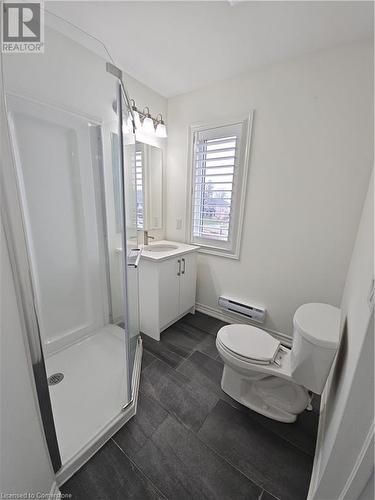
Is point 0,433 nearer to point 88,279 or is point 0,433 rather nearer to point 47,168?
point 88,279

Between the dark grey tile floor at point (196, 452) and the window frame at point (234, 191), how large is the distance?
1.23 metres

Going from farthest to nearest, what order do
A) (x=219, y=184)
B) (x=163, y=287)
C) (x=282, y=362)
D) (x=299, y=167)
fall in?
1. (x=219, y=184)
2. (x=163, y=287)
3. (x=299, y=167)
4. (x=282, y=362)

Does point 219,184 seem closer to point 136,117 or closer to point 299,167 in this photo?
point 299,167

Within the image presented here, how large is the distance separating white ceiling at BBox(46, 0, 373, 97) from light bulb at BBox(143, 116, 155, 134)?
395 mm

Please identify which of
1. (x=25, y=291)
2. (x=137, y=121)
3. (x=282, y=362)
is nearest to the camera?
(x=25, y=291)

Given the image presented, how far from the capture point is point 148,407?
4.23ft

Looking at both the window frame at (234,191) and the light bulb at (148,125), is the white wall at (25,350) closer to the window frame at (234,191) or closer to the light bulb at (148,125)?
the light bulb at (148,125)

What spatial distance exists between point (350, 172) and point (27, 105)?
Answer: 92.4 inches

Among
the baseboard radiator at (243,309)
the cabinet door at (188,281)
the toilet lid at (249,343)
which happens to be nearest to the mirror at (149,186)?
the cabinet door at (188,281)

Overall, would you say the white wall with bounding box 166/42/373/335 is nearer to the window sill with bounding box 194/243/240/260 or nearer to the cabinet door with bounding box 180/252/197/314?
the window sill with bounding box 194/243/240/260

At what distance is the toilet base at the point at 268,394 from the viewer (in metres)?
1.23

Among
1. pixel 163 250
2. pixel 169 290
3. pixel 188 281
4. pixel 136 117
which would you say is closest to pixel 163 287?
pixel 169 290

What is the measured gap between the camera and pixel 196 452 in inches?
42.0

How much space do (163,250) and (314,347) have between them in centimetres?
161
